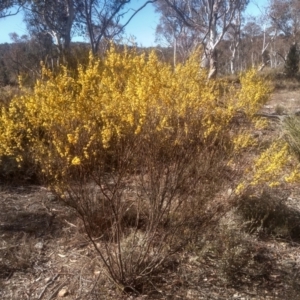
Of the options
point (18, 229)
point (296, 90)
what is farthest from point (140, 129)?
point (296, 90)

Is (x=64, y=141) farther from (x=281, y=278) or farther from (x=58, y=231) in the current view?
(x=281, y=278)

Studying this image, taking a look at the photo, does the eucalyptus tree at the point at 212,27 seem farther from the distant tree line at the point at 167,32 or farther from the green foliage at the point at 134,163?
the green foliage at the point at 134,163

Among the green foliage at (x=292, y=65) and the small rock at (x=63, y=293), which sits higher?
the green foliage at (x=292, y=65)

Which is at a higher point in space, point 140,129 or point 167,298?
point 140,129

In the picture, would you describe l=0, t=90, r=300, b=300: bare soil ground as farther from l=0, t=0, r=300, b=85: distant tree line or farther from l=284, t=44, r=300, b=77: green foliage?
l=284, t=44, r=300, b=77: green foliage

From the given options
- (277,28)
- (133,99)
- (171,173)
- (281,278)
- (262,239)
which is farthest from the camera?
(277,28)

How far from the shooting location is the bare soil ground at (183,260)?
118 inches

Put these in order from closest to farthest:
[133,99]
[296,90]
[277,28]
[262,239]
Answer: [133,99] < [262,239] < [296,90] < [277,28]

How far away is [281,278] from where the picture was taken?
321 centimetres

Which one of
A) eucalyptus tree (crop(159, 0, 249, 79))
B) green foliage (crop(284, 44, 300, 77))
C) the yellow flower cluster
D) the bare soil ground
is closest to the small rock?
the bare soil ground

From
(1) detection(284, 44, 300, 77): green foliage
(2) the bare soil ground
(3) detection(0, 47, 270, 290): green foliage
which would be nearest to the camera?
(3) detection(0, 47, 270, 290): green foliage

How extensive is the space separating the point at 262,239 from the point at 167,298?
1245 millimetres

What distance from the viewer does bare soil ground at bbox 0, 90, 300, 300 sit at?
3002mm

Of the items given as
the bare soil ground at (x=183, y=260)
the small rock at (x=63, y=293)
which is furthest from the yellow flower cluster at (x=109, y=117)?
the small rock at (x=63, y=293)
